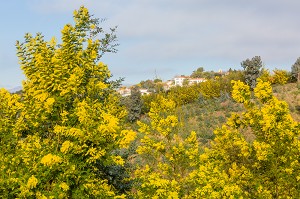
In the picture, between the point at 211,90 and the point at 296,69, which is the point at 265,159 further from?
the point at 296,69

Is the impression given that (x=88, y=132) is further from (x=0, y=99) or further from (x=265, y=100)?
(x=265, y=100)

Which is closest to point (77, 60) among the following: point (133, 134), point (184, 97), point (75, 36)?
point (75, 36)

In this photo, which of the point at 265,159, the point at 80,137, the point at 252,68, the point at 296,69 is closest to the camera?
the point at 80,137

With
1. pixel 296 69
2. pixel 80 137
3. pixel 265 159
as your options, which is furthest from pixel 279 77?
pixel 80 137

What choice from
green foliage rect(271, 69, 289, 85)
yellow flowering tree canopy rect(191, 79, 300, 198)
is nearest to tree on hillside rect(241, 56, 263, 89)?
green foliage rect(271, 69, 289, 85)

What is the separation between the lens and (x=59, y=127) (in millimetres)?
8406

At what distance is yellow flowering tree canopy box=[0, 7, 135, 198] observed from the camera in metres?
8.17

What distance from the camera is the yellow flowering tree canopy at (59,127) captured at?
8172 mm

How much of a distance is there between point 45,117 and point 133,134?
8.32 ft

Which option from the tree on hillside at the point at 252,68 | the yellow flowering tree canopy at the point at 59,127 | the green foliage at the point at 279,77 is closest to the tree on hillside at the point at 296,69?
the green foliage at the point at 279,77

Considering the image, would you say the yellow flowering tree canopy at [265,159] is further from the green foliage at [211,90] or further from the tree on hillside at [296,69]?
the tree on hillside at [296,69]

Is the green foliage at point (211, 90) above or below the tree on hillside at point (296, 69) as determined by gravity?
below

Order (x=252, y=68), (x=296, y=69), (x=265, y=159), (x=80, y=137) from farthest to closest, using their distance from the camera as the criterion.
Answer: (x=296, y=69), (x=252, y=68), (x=265, y=159), (x=80, y=137)

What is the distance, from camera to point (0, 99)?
32.7 ft
